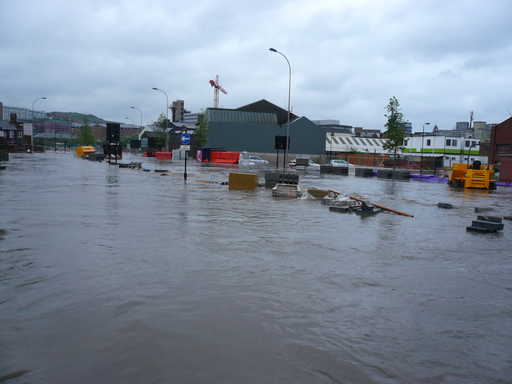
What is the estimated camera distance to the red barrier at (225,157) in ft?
A: 204

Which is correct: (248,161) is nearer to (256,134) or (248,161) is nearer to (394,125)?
(394,125)

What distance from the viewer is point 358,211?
15.1 meters

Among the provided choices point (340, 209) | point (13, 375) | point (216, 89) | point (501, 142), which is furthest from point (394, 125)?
point (216, 89)

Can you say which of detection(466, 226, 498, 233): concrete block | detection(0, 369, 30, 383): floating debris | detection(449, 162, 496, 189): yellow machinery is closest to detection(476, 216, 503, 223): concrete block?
detection(466, 226, 498, 233): concrete block

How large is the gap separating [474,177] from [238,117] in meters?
61.5

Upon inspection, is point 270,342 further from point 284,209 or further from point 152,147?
point 152,147

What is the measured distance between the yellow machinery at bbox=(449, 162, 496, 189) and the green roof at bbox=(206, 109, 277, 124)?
189ft

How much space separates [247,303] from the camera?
5652 millimetres

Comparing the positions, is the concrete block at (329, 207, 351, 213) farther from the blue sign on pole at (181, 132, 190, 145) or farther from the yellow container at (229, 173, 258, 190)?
the blue sign on pole at (181, 132, 190, 145)

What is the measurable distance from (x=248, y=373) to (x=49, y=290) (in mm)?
3395

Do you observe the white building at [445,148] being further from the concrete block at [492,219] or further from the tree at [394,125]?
the concrete block at [492,219]

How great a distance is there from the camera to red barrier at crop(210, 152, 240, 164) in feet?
204

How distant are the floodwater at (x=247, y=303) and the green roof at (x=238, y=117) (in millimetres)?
75839

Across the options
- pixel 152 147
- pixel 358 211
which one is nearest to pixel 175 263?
pixel 358 211
